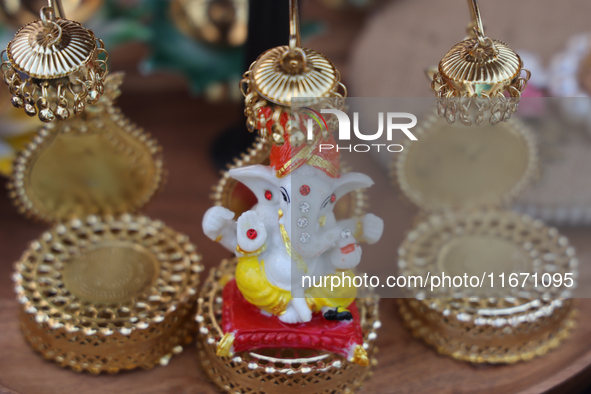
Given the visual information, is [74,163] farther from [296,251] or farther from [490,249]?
[490,249]

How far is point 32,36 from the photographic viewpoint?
2.02ft

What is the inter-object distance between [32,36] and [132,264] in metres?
0.33

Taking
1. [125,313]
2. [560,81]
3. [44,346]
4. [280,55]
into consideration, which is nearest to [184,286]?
[125,313]

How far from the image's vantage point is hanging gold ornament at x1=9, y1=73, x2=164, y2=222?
0.84m

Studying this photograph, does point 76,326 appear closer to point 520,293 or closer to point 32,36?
point 32,36

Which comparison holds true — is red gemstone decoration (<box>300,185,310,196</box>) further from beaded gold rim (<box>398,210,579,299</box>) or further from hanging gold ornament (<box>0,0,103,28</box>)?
hanging gold ornament (<box>0,0,103,28</box>)

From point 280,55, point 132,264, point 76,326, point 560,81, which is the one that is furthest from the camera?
point 560,81

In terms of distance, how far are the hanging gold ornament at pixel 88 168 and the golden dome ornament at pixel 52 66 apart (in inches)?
7.2

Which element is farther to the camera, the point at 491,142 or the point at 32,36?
the point at 491,142

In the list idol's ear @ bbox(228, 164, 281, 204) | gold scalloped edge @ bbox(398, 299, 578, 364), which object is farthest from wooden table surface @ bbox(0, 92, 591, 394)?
idol's ear @ bbox(228, 164, 281, 204)

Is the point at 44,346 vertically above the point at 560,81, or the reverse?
the point at 560,81

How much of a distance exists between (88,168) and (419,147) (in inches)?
17.7

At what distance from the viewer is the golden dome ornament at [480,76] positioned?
60 cm

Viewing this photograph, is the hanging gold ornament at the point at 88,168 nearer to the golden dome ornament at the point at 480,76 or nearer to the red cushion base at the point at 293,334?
the red cushion base at the point at 293,334
